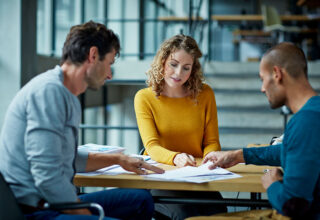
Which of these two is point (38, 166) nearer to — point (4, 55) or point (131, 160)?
point (131, 160)

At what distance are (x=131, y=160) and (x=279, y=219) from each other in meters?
0.63

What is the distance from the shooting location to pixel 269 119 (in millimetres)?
4621

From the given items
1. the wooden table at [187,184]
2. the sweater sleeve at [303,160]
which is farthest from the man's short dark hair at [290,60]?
the wooden table at [187,184]

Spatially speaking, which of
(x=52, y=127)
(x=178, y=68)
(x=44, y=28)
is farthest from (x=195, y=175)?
(x=44, y=28)

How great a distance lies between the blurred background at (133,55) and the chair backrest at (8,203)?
214 cm

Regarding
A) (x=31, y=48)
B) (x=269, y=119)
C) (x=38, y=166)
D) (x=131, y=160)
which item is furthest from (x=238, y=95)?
(x=38, y=166)

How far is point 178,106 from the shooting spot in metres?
2.26

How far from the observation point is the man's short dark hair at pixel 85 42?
1.39 m

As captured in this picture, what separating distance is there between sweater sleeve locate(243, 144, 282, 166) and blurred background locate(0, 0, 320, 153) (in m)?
1.75

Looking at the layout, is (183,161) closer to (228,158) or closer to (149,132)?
(228,158)

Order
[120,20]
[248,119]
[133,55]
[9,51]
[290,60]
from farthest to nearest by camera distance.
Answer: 1. [133,55]
2. [120,20]
3. [248,119]
4. [9,51]
5. [290,60]

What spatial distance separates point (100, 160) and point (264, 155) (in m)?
0.69

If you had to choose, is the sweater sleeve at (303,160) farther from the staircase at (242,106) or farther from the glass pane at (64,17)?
the glass pane at (64,17)

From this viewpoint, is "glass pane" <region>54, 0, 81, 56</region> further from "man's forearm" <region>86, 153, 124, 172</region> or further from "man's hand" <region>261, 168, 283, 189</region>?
"man's hand" <region>261, 168, 283, 189</region>
